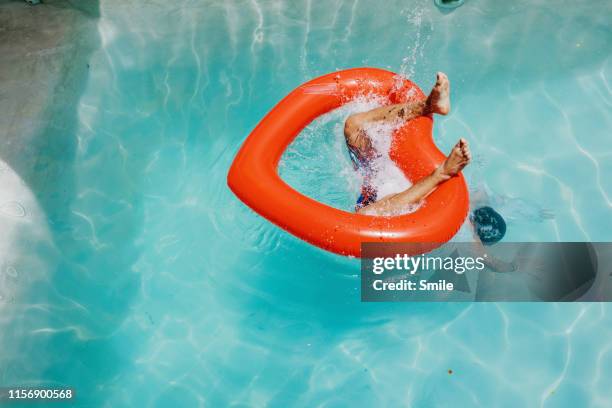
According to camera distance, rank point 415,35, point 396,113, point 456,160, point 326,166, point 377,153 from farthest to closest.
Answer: point 415,35, point 326,166, point 377,153, point 396,113, point 456,160

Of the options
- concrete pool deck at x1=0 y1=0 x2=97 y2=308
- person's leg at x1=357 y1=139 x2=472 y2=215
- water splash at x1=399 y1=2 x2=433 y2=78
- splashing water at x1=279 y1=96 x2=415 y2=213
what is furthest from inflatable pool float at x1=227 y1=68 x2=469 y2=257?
concrete pool deck at x1=0 y1=0 x2=97 y2=308

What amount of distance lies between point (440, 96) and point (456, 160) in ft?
1.42

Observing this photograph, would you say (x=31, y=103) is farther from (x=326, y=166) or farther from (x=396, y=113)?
(x=396, y=113)

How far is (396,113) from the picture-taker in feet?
9.68

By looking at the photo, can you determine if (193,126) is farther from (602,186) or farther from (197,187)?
(602,186)

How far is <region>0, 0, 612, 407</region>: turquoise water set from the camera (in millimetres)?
3125

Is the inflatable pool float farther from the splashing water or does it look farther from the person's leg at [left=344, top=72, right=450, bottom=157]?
the splashing water

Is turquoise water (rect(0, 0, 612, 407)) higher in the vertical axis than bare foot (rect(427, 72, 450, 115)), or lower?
lower

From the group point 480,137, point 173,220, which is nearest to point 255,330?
→ point 173,220

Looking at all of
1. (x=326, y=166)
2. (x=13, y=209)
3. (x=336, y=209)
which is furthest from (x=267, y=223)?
(x=13, y=209)

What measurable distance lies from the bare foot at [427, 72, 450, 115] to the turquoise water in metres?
1.01

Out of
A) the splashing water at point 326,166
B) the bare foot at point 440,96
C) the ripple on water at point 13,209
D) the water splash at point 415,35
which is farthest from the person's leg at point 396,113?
the ripple on water at point 13,209

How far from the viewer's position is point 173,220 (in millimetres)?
3572

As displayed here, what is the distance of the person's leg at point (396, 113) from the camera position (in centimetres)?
269
